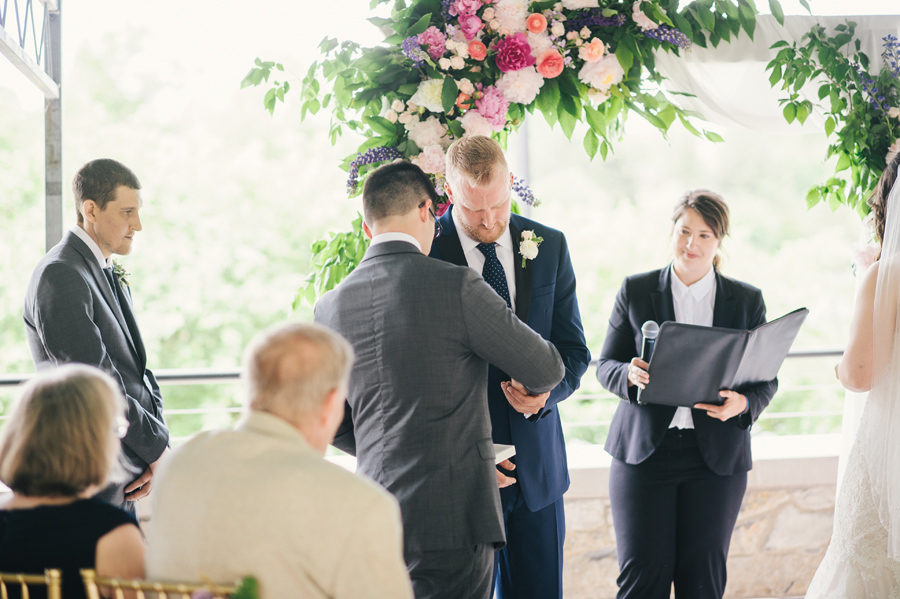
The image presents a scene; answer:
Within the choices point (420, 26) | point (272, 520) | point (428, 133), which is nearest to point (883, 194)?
point (428, 133)

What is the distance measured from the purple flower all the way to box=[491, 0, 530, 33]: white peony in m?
0.56

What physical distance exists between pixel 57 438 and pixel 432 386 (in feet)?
2.56

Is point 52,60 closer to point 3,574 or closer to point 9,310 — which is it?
point 3,574

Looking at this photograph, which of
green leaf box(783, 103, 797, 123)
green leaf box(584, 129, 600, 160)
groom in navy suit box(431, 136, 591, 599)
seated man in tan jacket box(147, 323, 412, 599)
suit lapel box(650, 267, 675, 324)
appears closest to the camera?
seated man in tan jacket box(147, 323, 412, 599)

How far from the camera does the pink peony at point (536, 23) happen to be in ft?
7.98

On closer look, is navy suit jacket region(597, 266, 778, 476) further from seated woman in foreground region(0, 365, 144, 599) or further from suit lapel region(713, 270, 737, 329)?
seated woman in foreground region(0, 365, 144, 599)

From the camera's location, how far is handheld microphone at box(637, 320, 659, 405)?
90.5 inches

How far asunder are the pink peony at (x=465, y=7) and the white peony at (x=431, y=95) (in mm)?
236

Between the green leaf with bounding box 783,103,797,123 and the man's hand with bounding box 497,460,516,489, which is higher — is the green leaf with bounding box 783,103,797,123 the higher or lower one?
the higher one

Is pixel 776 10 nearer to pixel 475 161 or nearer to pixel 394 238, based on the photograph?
pixel 475 161

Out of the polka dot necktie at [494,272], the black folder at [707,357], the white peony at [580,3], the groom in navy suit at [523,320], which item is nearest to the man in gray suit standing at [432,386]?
the groom in navy suit at [523,320]

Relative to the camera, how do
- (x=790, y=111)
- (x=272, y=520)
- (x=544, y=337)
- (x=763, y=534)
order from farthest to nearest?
(x=763, y=534) → (x=790, y=111) → (x=544, y=337) → (x=272, y=520)

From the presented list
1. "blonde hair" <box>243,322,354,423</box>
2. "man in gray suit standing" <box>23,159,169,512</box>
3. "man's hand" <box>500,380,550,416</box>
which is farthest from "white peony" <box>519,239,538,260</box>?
"man in gray suit standing" <box>23,159,169,512</box>

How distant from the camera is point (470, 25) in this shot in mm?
2438
